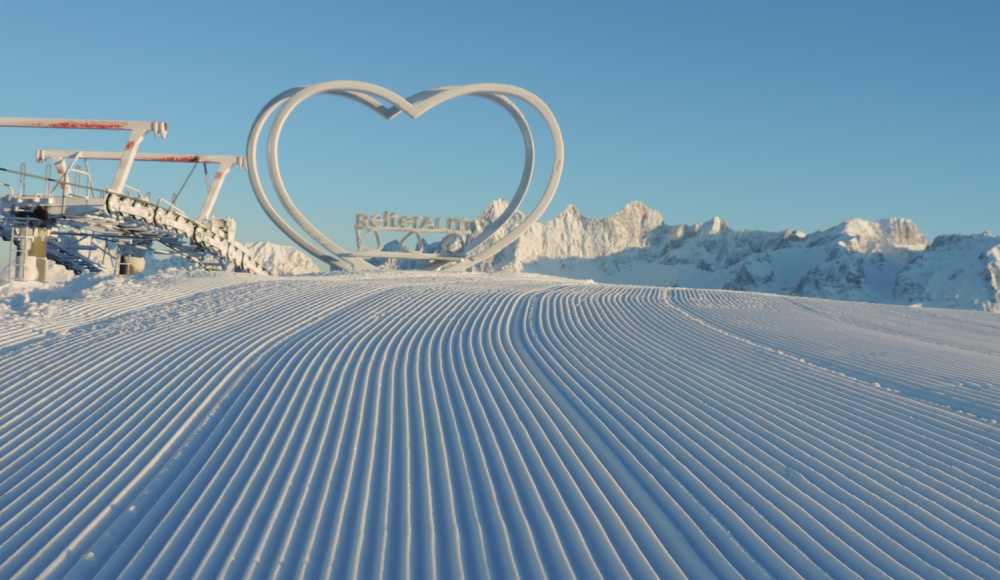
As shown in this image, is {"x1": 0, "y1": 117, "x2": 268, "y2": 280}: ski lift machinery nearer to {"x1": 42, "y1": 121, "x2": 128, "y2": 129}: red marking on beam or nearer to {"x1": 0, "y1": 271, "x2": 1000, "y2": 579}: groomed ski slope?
{"x1": 42, "y1": 121, "x2": 128, "y2": 129}: red marking on beam

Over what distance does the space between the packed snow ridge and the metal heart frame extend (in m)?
74.4

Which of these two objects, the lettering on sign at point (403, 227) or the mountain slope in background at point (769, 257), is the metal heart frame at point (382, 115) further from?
the mountain slope in background at point (769, 257)

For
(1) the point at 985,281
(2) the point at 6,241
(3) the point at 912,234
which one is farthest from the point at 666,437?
(3) the point at 912,234

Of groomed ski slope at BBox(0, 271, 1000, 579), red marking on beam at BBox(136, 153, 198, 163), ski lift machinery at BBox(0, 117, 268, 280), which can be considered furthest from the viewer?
red marking on beam at BBox(136, 153, 198, 163)

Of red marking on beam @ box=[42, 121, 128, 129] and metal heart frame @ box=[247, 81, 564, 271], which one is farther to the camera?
metal heart frame @ box=[247, 81, 564, 271]

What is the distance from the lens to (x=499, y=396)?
5852 mm

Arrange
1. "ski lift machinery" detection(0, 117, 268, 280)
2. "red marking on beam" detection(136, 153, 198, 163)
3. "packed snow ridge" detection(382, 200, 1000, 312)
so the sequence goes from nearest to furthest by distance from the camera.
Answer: "ski lift machinery" detection(0, 117, 268, 280) < "red marking on beam" detection(136, 153, 198, 163) < "packed snow ridge" detection(382, 200, 1000, 312)

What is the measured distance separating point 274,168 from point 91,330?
629 inches

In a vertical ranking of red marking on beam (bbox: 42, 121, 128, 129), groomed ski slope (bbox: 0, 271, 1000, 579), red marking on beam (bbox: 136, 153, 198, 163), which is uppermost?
red marking on beam (bbox: 42, 121, 128, 129)

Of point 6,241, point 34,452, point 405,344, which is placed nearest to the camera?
point 34,452

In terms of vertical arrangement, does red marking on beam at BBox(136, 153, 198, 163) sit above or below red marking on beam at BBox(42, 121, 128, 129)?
below

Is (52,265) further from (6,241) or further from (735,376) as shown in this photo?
(735,376)

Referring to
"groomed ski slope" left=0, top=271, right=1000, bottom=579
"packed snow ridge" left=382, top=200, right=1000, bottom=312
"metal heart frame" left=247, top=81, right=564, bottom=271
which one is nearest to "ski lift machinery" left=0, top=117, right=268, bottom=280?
"metal heart frame" left=247, top=81, right=564, bottom=271

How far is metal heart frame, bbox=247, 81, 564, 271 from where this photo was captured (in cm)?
2345
